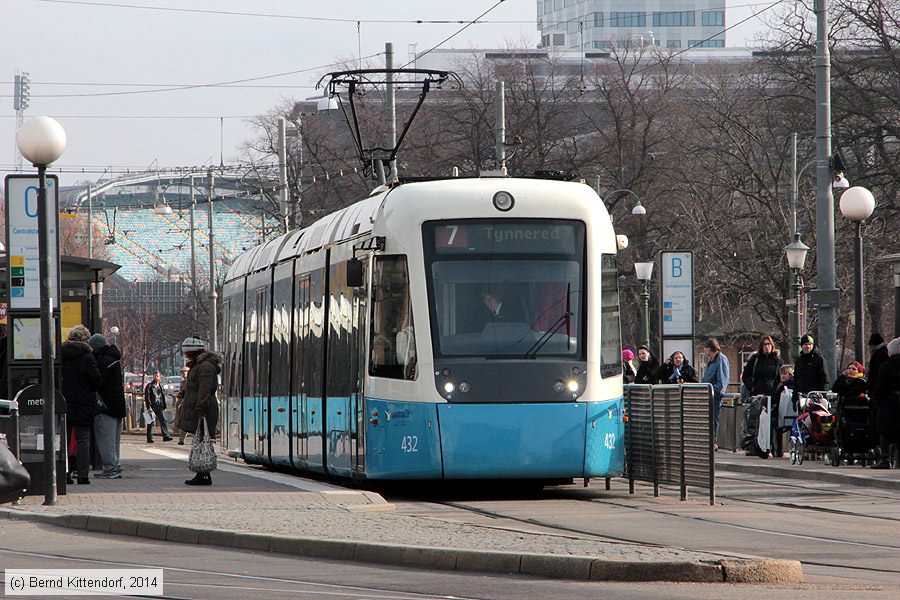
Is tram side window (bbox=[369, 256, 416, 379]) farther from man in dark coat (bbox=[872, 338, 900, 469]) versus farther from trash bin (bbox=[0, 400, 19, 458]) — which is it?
man in dark coat (bbox=[872, 338, 900, 469])

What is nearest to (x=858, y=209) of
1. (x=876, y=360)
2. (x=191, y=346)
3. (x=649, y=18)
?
(x=876, y=360)

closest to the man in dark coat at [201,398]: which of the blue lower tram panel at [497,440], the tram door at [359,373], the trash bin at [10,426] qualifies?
the tram door at [359,373]

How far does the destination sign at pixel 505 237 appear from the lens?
53.6 ft

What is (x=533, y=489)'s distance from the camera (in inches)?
732

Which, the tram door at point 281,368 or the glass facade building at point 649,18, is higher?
the glass facade building at point 649,18

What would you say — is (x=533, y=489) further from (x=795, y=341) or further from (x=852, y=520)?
(x=795, y=341)

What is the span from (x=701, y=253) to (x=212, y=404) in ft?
113

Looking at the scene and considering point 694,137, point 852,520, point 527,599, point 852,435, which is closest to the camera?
point 527,599

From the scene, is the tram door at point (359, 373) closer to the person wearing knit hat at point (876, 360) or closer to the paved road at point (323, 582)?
the paved road at point (323, 582)

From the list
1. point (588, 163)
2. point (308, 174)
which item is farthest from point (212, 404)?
point (308, 174)

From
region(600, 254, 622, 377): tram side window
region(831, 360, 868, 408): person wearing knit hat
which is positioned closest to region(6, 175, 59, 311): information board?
region(600, 254, 622, 377): tram side window

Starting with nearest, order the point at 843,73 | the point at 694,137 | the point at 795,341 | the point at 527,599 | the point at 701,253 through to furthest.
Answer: the point at 527,599 → the point at 795,341 → the point at 843,73 → the point at 701,253 → the point at 694,137

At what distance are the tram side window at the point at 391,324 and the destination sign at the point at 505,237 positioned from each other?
498mm

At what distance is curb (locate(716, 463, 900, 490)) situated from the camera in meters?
18.7
